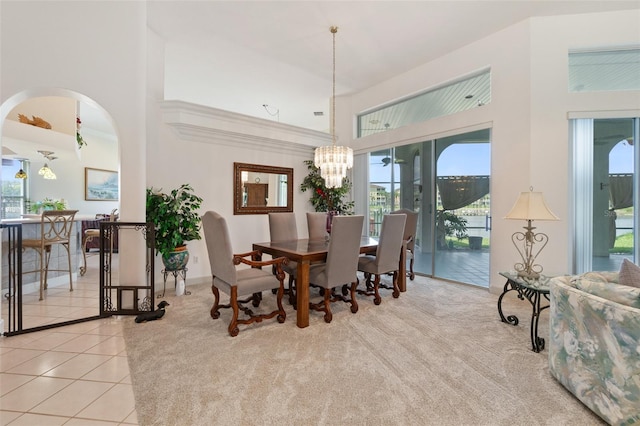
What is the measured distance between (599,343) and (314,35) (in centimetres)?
435

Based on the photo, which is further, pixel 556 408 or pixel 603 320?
pixel 556 408

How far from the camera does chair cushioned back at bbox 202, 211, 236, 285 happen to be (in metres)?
2.68

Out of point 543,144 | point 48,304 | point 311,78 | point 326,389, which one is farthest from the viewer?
point 311,78

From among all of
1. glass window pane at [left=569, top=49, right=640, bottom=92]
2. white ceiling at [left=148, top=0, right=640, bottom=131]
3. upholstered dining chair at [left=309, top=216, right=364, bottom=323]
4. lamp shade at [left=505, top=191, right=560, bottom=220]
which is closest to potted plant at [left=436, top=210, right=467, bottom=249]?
lamp shade at [left=505, top=191, right=560, bottom=220]

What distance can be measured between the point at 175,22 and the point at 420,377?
479cm

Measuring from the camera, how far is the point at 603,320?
1609 millimetres

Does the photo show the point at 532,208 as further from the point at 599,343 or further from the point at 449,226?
the point at 449,226

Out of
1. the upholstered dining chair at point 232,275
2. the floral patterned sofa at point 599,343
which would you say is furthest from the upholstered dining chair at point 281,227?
the floral patterned sofa at point 599,343

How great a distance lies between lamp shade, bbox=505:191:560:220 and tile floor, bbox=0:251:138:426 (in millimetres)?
3438

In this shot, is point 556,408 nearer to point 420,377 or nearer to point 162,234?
point 420,377

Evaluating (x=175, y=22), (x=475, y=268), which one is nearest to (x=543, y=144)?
(x=475, y=268)

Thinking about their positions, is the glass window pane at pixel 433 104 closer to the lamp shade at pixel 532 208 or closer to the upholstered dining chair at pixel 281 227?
the lamp shade at pixel 532 208

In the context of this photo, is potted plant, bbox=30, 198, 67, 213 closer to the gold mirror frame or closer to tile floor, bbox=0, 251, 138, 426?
tile floor, bbox=0, 251, 138, 426

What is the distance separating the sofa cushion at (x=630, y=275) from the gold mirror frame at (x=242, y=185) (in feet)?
14.9
